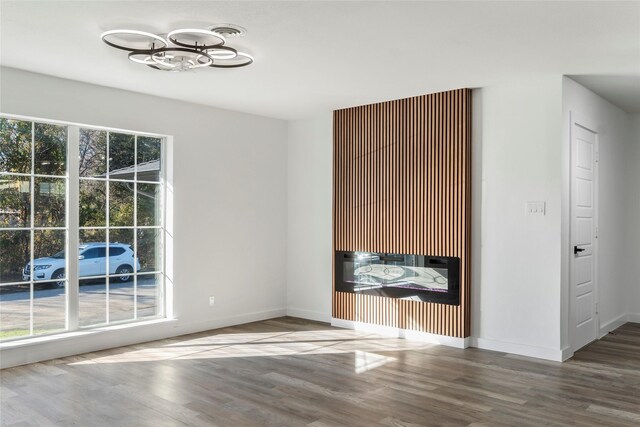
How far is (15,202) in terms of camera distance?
502cm

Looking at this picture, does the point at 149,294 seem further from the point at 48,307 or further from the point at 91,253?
the point at 48,307

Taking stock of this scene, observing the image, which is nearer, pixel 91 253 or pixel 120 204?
pixel 91 253

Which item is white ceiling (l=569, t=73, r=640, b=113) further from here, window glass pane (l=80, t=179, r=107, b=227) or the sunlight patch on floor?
window glass pane (l=80, t=179, r=107, b=227)

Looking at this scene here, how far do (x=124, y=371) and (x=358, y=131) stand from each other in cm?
369

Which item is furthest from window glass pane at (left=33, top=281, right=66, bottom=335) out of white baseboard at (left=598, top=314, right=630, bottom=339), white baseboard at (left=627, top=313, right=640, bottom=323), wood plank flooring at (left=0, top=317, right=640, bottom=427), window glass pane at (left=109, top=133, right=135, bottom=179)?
white baseboard at (left=627, top=313, right=640, bottom=323)

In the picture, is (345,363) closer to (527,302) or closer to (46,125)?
(527,302)

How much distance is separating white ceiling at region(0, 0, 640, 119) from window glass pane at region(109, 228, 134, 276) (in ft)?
5.03

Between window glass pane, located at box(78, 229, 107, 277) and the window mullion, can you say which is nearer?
the window mullion

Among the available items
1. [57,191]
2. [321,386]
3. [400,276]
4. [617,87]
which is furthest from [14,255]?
[617,87]

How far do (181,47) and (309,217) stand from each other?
3484 millimetres

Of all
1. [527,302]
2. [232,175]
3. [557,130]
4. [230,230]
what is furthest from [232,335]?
[557,130]

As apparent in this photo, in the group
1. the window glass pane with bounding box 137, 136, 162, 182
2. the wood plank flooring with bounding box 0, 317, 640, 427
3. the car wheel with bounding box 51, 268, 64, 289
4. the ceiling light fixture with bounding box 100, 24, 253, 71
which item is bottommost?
the wood plank flooring with bounding box 0, 317, 640, 427

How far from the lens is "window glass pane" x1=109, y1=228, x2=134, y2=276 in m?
5.73

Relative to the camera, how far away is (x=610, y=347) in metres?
5.62
